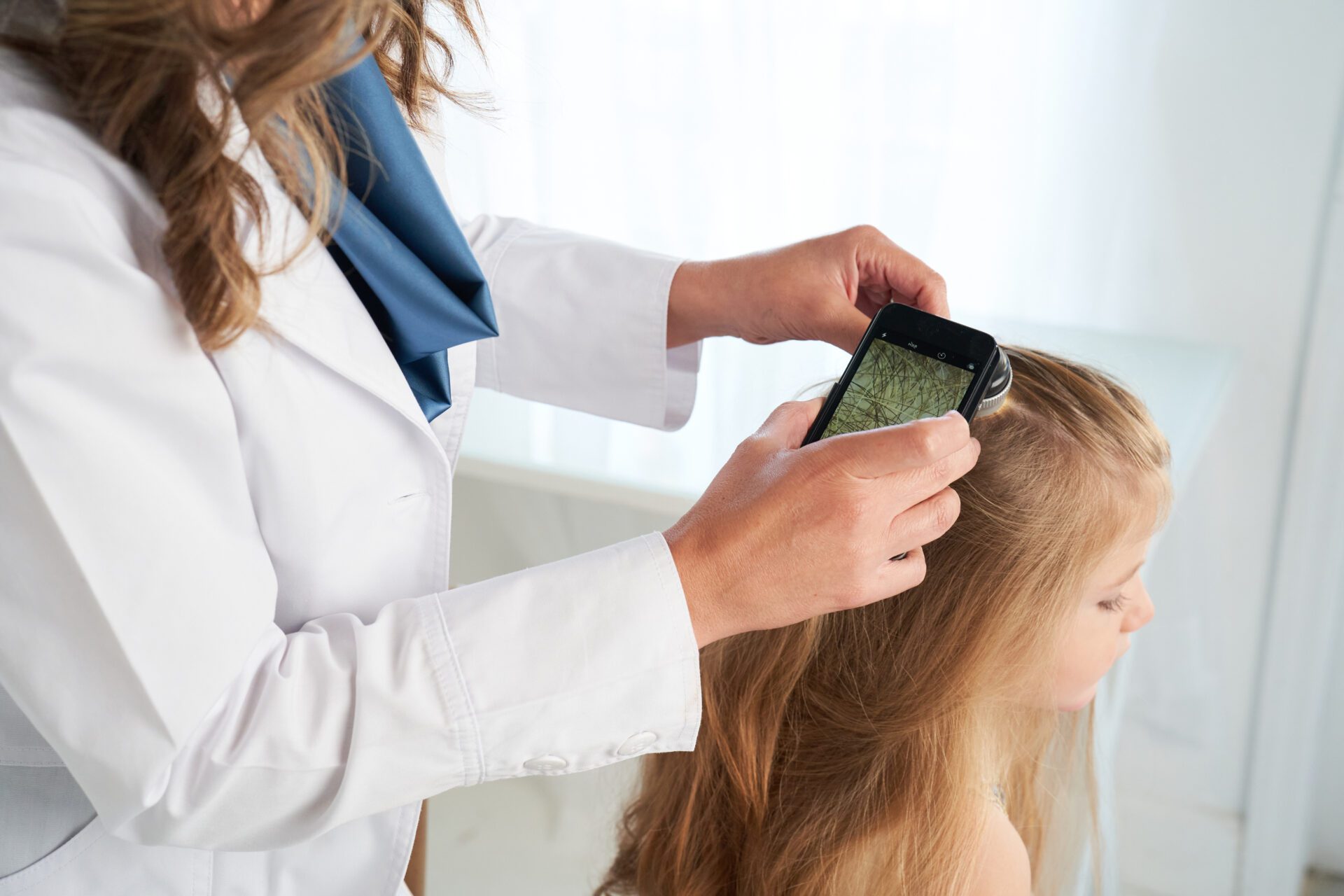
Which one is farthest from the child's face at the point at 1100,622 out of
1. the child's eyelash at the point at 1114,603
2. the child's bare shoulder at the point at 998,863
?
the child's bare shoulder at the point at 998,863

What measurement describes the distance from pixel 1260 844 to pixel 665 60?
1466 mm

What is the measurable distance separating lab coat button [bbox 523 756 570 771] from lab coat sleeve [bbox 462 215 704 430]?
1.32 ft

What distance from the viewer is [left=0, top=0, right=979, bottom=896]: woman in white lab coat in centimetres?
48

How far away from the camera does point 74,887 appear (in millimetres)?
653

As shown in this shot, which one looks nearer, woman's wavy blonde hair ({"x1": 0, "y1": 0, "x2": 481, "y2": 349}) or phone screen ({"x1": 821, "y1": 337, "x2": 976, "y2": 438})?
woman's wavy blonde hair ({"x1": 0, "y1": 0, "x2": 481, "y2": 349})

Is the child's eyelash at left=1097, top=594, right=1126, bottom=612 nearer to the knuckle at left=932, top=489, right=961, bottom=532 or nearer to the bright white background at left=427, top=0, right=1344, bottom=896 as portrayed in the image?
the knuckle at left=932, top=489, right=961, bottom=532

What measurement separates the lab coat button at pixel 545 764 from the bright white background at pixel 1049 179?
2.48ft

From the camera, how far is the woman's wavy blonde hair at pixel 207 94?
0.48 metres

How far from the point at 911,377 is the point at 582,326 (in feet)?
1.05

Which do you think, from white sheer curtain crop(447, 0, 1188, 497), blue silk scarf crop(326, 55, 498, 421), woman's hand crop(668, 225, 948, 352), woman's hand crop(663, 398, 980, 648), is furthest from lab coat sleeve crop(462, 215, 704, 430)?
white sheer curtain crop(447, 0, 1188, 497)

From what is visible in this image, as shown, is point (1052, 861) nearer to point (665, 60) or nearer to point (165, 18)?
point (165, 18)

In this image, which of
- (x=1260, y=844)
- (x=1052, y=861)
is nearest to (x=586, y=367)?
(x=1052, y=861)

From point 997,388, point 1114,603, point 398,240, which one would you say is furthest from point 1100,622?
point 398,240

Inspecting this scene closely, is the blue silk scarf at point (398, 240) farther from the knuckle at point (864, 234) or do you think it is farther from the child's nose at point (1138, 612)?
the child's nose at point (1138, 612)
